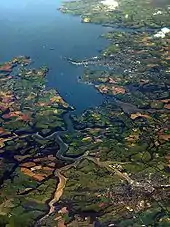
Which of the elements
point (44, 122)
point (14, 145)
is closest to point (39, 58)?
point (44, 122)

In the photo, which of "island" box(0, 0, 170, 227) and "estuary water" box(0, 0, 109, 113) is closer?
"island" box(0, 0, 170, 227)

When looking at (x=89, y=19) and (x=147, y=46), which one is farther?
(x=89, y=19)

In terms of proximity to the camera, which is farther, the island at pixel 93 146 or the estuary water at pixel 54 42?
the estuary water at pixel 54 42

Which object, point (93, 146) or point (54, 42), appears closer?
point (93, 146)

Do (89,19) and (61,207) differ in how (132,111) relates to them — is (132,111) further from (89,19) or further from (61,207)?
(89,19)

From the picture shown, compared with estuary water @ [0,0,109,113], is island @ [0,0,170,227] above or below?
above

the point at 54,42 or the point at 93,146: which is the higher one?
the point at 93,146

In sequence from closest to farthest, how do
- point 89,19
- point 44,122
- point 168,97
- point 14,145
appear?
point 14,145 < point 44,122 < point 168,97 < point 89,19

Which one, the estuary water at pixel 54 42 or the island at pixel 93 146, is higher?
the island at pixel 93 146
